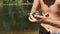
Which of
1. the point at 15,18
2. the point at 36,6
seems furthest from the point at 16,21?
the point at 36,6

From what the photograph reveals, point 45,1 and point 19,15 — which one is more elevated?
point 45,1

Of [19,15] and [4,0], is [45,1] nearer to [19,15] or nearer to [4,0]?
[4,0]

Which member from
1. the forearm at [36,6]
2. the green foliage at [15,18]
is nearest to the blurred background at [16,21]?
the green foliage at [15,18]

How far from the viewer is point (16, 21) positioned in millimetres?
6719

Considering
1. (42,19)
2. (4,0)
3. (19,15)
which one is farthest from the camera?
(19,15)

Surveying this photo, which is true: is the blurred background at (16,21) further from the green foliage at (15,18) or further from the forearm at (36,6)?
the forearm at (36,6)

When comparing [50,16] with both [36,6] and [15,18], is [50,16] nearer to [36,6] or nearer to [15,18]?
[36,6]

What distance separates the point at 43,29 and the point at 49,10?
100 mm

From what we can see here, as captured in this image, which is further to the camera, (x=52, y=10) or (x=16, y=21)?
(x=16, y=21)

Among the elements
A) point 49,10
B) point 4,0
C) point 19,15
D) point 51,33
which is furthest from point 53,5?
point 19,15

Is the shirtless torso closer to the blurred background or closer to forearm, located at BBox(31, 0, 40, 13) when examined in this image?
forearm, located at BBox(31, 0, 40, 13)

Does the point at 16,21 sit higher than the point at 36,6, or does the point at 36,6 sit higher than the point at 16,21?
the point at 36,6

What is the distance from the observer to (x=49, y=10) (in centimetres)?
108

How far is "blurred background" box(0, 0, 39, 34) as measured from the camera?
5.48 m
